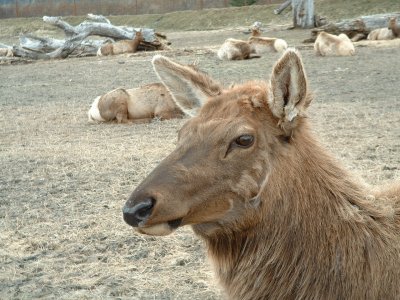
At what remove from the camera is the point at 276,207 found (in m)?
3.60

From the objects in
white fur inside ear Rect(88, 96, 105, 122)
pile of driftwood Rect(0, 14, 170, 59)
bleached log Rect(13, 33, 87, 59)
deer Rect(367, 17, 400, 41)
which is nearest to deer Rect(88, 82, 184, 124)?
white fur inside ear Rect(88, 96, 105, 122)

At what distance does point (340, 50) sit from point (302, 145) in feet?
57.7

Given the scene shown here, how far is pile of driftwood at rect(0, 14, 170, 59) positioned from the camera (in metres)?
25.9

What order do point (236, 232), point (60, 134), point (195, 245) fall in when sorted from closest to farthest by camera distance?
point (236, 232) → point (195, 245) → point (60, 134)

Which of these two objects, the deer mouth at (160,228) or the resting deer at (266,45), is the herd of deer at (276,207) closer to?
the deer mouth at (160,228)

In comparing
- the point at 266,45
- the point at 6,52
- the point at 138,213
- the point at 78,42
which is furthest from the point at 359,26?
the point at 138,213

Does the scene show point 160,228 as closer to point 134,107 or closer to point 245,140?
point 245,140

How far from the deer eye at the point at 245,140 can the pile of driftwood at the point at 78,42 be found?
22620 millimetres

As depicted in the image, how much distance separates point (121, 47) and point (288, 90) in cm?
2283

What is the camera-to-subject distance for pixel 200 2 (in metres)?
48.6

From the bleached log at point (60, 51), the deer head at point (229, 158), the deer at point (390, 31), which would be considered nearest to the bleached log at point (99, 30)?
the bleached log at point (60, 51)

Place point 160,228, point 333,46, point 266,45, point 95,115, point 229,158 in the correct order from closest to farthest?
point 160,228 → point 229,158 → point 95,115 → point 333,46 → point 266,45

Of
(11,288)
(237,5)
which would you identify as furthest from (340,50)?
(237,5)

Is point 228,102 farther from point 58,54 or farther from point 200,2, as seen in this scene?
point 200,2
